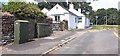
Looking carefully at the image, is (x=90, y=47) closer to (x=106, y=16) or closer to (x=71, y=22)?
(x=71, y=22)

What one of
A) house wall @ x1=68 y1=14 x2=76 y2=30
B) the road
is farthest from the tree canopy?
the road

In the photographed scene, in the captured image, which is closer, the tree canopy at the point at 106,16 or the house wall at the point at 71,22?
the house wall at the point at 71,22

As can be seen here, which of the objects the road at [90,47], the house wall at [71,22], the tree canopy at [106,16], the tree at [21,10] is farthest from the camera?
the tree canopy at [106,16]

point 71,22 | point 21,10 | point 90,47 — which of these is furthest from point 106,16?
point 90,47

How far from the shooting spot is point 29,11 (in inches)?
1028

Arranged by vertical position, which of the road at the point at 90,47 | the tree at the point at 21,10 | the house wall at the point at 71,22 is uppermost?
the tree at the point at 21,10

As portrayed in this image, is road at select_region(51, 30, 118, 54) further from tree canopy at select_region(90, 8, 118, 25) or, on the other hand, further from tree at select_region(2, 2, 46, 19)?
tree canopy at select_region(90, 8, 118, 25)

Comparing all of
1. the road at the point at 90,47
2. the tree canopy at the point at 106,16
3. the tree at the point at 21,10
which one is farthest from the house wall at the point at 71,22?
the road at the point at 90,47

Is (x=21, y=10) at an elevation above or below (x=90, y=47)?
above

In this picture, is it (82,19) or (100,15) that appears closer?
(82,19)

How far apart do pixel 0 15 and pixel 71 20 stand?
45.8 meters

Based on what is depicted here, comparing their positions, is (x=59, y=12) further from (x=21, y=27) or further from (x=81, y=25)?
(x=21, y=27)

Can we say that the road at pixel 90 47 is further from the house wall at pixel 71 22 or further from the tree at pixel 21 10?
the house wall at pixel 71 22

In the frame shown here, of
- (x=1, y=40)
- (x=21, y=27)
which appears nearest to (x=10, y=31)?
(x=21, y=27)
